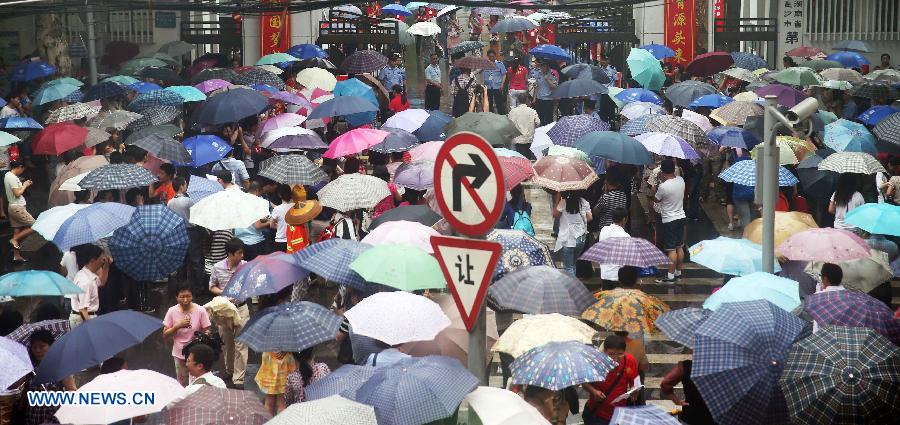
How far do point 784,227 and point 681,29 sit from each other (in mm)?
19176

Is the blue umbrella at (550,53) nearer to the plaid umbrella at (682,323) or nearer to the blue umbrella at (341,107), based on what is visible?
the blue umbrella at (341,107)

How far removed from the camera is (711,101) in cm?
2012

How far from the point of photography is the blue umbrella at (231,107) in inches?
716

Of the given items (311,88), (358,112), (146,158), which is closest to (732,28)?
(311,88)

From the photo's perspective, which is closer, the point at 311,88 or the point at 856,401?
the point at 856,401

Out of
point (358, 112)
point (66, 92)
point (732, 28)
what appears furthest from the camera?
point (732, 28)

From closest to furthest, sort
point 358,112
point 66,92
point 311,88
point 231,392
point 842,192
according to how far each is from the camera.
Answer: point 231,392 < point 842,192 < point 358,112 < point 66,92 < point 311,88

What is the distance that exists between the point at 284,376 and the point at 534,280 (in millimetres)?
2259

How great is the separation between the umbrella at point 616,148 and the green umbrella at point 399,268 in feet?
16.4

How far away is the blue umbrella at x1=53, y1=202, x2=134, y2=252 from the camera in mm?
12086

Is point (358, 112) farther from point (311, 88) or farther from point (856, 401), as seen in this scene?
point (856, 401)

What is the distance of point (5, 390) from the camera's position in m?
8.37

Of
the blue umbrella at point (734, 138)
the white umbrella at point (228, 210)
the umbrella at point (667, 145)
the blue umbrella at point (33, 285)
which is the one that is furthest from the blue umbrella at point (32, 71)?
the blue umbrella at point (33, 285)

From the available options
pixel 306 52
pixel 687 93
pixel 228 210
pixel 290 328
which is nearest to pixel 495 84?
pixel 687 93
